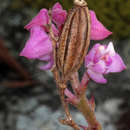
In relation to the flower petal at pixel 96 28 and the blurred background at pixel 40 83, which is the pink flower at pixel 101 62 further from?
the blurred background at pixel 40 83

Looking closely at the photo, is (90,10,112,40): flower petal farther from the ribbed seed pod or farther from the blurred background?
the blurred background

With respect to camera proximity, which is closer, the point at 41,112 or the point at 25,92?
the point at 41,112

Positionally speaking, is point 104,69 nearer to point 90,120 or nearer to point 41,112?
point 90,120

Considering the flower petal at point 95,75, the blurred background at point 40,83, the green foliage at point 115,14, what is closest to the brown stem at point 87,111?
the flower petal at point 95,75

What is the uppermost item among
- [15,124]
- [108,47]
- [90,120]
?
[108,47]

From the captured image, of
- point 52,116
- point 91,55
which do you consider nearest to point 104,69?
point 91,55

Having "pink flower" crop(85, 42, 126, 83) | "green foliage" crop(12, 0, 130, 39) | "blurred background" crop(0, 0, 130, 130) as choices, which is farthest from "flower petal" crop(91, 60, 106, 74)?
"green foliage" crop(12, 0, 130, 39)

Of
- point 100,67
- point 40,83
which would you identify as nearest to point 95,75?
point 100,67

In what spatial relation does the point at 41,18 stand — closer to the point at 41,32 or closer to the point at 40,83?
the point at 41,32
